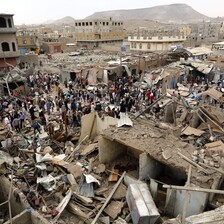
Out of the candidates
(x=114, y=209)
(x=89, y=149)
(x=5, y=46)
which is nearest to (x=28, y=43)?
(x=5, y=46)

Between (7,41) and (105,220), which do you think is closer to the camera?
(105,220)

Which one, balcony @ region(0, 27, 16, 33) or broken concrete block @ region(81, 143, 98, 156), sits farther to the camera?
balcony @ region(0, 27, 16, 33)

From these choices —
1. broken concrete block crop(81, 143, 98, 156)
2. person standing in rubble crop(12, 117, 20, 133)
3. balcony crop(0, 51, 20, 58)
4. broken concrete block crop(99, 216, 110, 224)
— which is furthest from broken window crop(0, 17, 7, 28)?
broken concrete block crop(99, 216, 110, 224)

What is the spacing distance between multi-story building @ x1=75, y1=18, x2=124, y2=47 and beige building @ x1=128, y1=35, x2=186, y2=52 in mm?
19808

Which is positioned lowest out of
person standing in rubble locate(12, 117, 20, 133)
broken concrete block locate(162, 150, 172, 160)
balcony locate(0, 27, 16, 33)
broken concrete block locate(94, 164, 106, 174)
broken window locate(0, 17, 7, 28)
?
broken concrete block locate(94, 164, 106, 174)

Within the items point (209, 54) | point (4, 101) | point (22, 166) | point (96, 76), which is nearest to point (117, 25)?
point (209, 54)

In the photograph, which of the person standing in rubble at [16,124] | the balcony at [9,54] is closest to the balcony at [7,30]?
the balcony at [9,54]

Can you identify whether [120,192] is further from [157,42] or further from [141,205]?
[157,42]

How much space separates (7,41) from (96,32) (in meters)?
38.4

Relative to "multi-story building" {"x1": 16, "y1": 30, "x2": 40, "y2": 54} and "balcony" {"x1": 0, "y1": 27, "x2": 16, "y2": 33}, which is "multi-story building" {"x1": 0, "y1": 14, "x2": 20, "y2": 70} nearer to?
"balcony" {"x1": 0, "y1": 27, "x2": 16, "y2": 33}

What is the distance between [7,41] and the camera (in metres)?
29.2

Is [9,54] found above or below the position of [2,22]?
below

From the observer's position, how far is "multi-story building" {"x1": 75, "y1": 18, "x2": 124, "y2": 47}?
6406 centimetres

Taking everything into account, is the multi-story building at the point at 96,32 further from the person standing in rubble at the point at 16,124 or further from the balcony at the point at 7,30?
the person standing in rubble at the point at 16,124
